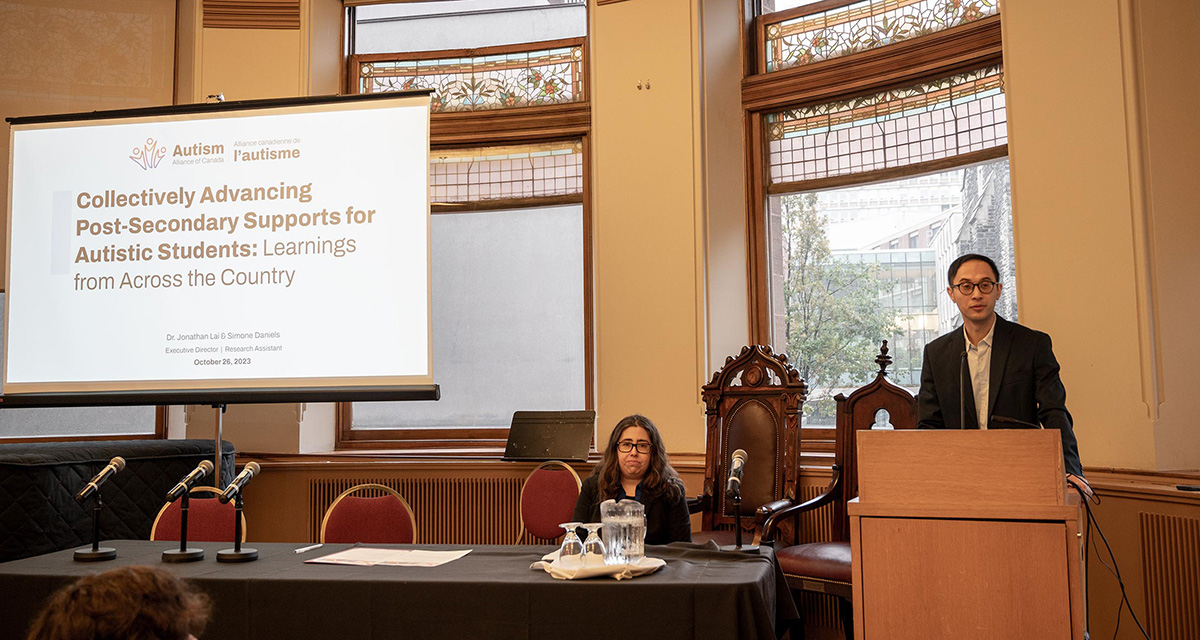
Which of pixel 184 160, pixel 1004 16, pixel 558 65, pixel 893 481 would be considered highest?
pixel 558 65

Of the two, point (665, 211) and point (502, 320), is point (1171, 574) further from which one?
point (502, 320)

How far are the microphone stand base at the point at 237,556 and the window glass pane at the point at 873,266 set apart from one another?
2948 millimetres

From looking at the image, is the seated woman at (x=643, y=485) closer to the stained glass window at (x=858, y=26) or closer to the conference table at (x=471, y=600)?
the conference table at (x=471, y=600)

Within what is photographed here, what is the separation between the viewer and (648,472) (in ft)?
11.0

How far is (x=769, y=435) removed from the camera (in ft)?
14.0

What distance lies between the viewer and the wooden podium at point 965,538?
199cm

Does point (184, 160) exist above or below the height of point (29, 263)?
above

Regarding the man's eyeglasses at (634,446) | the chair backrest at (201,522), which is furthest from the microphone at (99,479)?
the man's eyeglasses at (634,446)

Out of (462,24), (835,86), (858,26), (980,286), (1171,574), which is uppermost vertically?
(462,24)

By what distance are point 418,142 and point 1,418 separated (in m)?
2.89

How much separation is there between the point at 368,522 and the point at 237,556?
81cm

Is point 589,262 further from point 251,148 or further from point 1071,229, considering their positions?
point 1071,229

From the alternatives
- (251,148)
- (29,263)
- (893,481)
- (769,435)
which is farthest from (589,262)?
(893,481)

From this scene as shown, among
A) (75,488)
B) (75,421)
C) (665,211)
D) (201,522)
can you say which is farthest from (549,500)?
(75,421)
